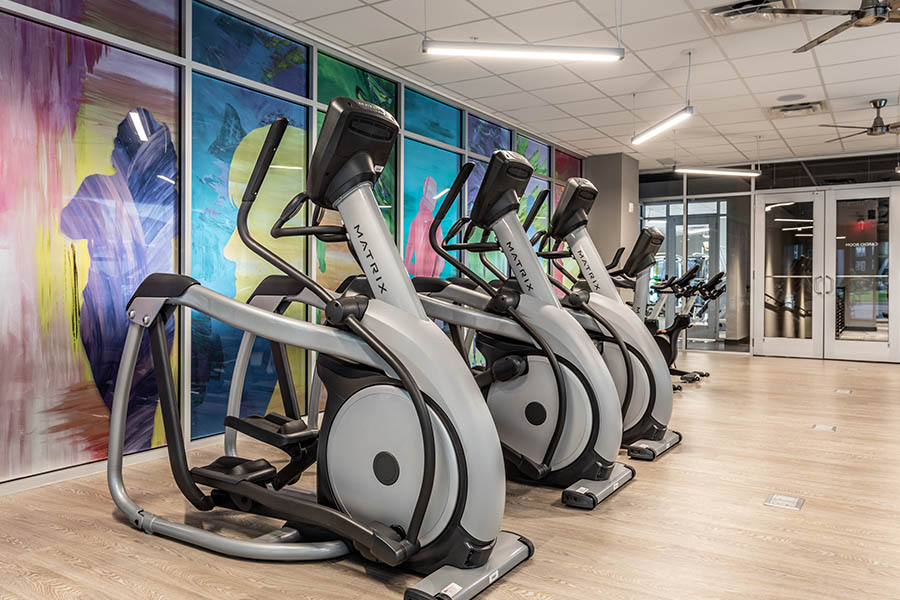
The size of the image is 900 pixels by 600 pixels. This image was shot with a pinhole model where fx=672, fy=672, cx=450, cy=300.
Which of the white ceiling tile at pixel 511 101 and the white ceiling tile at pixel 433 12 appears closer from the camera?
the white ceiling tile at pixel 433 12

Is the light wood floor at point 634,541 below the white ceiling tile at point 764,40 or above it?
below

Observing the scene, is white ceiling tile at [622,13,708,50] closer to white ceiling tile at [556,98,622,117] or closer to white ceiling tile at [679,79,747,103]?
white ceiling tile at [679,79,747,103]

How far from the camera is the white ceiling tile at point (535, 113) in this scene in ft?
22.4

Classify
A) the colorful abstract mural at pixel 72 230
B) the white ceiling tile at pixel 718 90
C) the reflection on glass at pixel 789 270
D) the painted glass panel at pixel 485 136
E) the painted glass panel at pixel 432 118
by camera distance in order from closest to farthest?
the colorful abstract mural at pixel 72 230 < the white ceiling tile at pixel 718 90 < the painted glass panel at pixel 432 118 < the painted glass panel at pixel 485 136 < the reflection on glass at pixel 789 270

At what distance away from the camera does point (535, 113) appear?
23.0ft

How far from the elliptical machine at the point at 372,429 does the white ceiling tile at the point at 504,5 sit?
2.31 m

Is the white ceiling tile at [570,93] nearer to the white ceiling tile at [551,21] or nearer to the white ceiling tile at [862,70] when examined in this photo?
the white ceiling tile at [551,21]

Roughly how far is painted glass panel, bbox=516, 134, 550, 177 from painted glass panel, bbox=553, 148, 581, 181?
0.25m

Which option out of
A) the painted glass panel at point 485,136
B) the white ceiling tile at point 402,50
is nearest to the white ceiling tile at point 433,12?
the white ceiling tile at point 402,50

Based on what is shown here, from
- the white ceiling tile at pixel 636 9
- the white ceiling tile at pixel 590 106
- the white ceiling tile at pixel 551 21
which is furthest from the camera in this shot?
the white ceiling tile at pixel 590 106

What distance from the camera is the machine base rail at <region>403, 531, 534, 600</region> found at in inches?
80.0

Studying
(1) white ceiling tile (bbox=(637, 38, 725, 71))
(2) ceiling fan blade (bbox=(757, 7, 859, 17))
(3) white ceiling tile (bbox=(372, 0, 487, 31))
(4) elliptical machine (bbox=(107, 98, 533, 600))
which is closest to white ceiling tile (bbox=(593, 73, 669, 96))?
(1) white ceiling tile (bbox=(637, 38, 725, 71))

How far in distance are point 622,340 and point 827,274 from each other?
6.80 metres

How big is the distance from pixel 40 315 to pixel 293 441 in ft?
5.54
